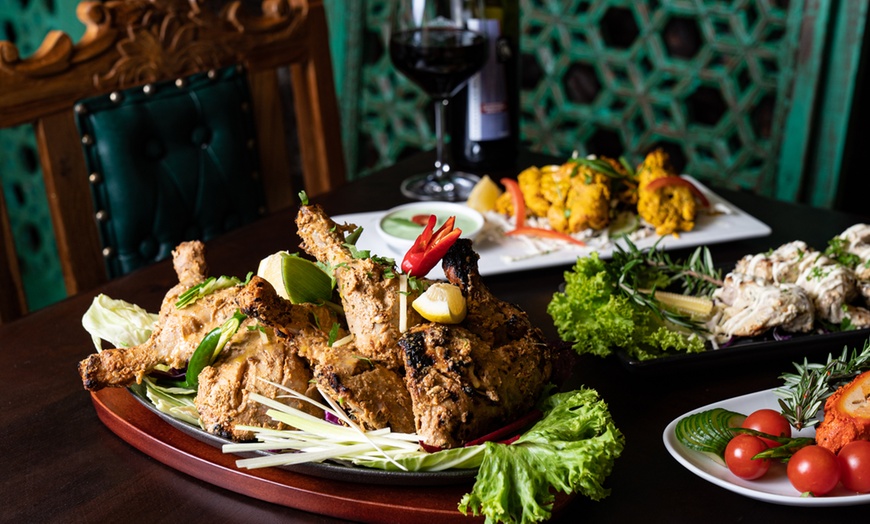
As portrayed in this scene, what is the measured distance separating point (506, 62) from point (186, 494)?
1861 mm

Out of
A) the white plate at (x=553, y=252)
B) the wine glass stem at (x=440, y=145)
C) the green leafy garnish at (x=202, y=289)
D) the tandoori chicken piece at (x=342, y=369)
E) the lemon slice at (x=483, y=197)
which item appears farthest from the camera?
the wine glass stem at (x=440, y=145)

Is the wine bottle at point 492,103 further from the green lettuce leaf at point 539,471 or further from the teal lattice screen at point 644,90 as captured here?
the green lettuce leaf at point 539,471

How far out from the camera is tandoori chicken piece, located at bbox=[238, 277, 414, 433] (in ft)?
3.99

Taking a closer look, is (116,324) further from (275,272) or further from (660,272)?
(660,272)

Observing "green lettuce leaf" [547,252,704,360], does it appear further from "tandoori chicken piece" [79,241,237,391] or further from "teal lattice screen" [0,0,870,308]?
"teal lattice screen" [0,0,870,308]

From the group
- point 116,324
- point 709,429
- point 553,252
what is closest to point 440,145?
point 553,252

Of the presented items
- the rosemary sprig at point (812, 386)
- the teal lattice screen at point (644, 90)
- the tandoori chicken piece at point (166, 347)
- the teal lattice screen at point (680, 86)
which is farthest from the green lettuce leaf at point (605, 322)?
the teal lattice screen at point (680, 86)

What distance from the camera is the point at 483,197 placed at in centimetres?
241

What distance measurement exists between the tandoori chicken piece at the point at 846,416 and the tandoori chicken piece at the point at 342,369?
62cm

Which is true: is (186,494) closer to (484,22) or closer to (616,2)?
(484,22)

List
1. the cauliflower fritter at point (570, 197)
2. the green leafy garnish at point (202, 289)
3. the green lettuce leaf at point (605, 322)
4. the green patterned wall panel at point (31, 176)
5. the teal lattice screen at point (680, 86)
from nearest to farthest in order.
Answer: the green leafy garnish at point (202, 289) < the green lettuce leaf at point (605, 322) < the cauliflower fritter at point (570, 197) < the teal lattice screen at point (680, 86) < the green patterned wall panel at point (31, 176)

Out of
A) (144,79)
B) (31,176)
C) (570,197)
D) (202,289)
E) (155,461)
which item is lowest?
(31,176)

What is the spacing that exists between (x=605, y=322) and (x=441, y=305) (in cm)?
44

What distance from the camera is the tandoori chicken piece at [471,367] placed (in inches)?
47.3
